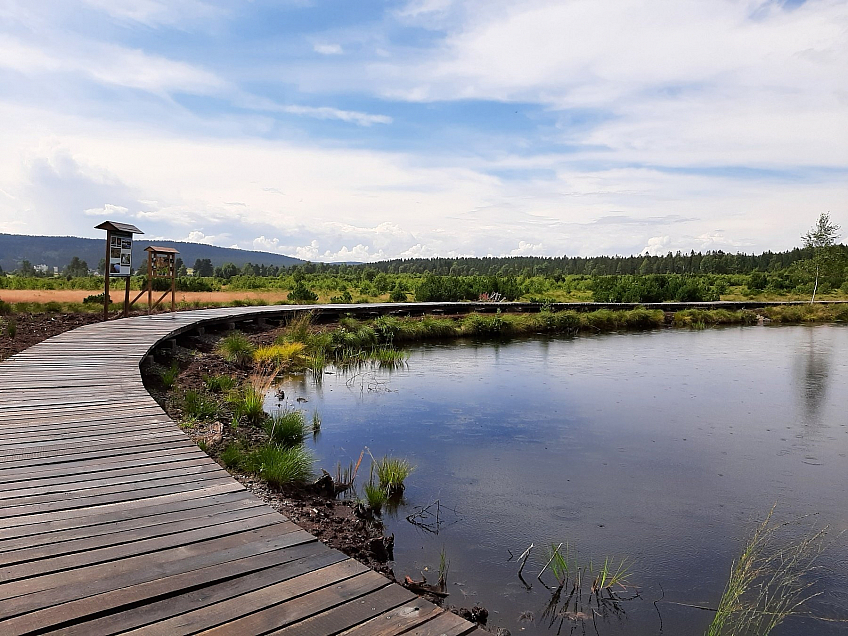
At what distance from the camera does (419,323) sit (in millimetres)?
19766

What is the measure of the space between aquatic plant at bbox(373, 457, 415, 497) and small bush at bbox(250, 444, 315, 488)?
74 cm

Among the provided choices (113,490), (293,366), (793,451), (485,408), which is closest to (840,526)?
(793,451)

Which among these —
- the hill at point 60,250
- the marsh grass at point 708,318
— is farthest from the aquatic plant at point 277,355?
the hill at point 60,250

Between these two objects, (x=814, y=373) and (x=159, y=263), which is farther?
(x=159, y=263)

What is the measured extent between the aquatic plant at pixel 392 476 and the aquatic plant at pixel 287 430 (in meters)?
1.40

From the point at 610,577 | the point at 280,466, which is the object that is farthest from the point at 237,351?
the point at 610,577

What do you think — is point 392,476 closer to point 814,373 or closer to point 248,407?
point 248,407

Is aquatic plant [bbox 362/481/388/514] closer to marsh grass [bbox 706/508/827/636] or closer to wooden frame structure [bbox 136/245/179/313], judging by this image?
marsh grass [bbox 706/508/827/636]

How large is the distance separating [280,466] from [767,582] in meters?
4.07

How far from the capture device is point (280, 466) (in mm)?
5688

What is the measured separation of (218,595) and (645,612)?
2972 mm

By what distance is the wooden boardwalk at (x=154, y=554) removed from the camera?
2637 mm

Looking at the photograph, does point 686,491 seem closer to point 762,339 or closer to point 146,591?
point 146,591

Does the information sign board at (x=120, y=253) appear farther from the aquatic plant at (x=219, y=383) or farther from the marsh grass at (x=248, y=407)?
the marsh grass at (x=248, y=407)
